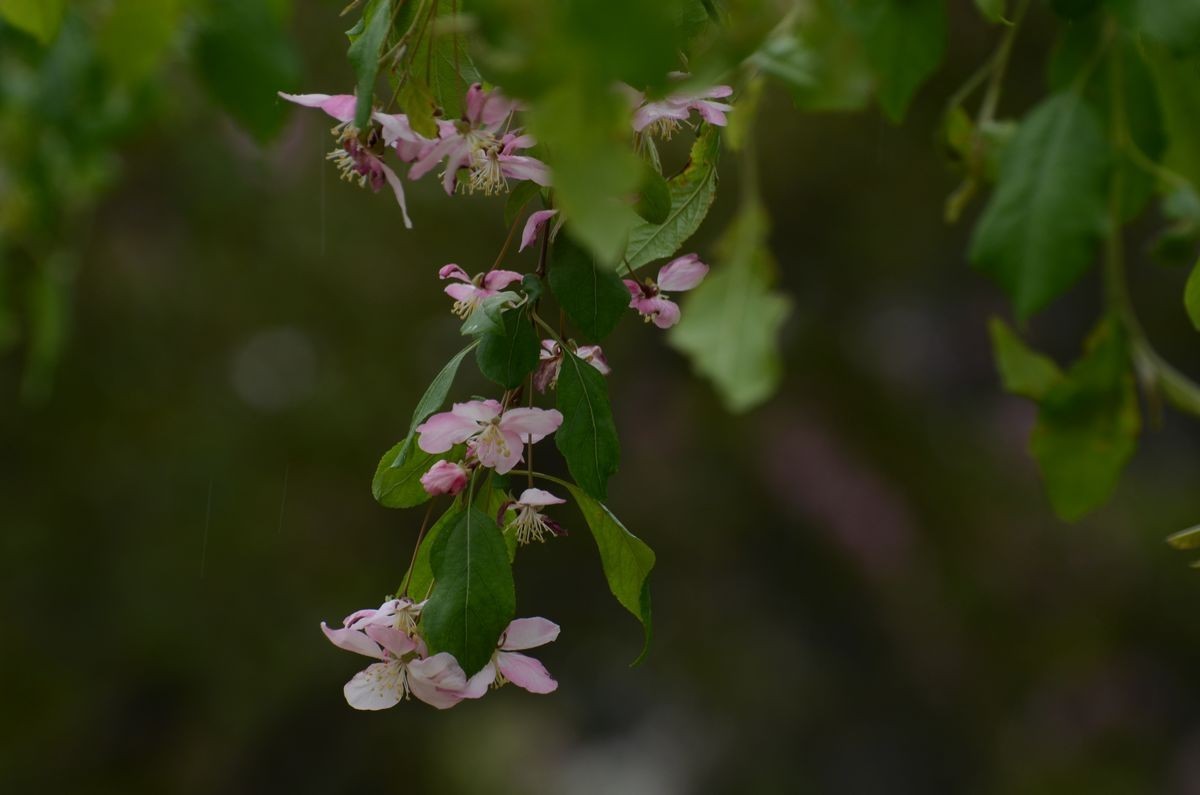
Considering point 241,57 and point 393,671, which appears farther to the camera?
point 393,671

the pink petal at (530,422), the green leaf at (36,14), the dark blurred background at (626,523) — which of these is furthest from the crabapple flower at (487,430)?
the dark blurred background at (626,523)

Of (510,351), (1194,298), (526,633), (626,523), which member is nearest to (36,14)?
(510,351)

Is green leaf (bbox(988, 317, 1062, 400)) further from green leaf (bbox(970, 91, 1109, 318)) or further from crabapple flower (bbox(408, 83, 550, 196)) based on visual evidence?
crabapple flower (bbox(408, 83, 550, 196))

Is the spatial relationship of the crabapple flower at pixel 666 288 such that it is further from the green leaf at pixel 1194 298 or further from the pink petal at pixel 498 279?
the green leaf at pixel 1194 298

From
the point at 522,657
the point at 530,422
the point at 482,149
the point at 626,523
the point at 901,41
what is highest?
the point at 901,41

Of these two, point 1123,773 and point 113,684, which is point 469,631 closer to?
point 113,684

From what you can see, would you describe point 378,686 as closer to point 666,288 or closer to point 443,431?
point 443,431

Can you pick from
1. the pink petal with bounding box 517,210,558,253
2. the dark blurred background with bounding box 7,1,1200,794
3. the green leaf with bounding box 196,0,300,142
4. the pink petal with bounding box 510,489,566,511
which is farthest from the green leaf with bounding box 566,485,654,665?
the dark blurred background with bounding box 7,1,1200,794

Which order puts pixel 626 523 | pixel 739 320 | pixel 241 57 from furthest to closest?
1. pixel 626 523
2. pixel 241 57
3. pixel 739 320
